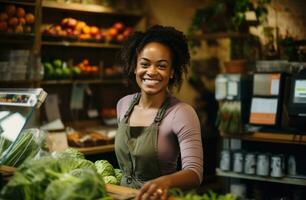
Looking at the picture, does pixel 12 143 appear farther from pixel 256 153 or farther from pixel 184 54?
pixel 256 153

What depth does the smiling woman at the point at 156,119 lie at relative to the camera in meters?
2.36

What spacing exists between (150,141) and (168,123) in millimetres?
128

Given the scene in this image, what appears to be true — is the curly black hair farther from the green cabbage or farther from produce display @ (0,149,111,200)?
produce display @ (0,149,111,200)

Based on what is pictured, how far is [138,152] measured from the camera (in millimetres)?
2420

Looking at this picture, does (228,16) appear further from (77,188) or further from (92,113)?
(77,188)

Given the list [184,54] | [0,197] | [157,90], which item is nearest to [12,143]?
[0,197]

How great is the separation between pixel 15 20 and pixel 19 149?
2523 mm

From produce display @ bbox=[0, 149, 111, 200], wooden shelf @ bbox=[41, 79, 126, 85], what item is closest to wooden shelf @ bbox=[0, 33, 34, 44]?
wooden shelf @ bbox=[41, 79, 126, 85]

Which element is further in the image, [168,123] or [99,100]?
[99,100]

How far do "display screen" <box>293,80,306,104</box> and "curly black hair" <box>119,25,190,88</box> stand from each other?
1.70 metres

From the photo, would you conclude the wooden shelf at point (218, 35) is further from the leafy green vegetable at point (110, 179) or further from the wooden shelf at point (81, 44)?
the leafy green vegetable at point (110, 179)

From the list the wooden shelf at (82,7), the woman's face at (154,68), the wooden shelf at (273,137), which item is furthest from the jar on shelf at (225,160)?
the wooden shelf at (82,7)

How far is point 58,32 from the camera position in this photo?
16.6 ft

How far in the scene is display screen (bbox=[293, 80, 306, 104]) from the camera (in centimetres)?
396
